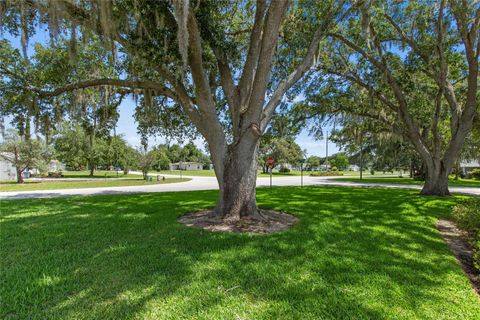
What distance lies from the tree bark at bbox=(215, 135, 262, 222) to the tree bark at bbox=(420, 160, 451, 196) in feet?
31.9

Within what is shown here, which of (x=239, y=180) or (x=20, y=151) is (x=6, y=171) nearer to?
(x=20, y=151)

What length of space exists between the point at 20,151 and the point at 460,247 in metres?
25.9

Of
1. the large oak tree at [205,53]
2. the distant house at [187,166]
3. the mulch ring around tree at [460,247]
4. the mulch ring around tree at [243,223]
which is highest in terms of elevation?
the large oak tree at [205,53]

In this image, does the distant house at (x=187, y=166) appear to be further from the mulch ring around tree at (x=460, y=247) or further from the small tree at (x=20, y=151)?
the mulch ring around tree at (x=460, y=247)

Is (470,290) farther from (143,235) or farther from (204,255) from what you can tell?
(143,235)

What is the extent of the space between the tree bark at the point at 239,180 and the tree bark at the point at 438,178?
382 inches

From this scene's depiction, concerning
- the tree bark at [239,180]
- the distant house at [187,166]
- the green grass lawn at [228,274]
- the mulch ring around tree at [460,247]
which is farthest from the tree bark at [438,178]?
the distant house at [187,166]

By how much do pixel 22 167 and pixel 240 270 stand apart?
24033 millimetres

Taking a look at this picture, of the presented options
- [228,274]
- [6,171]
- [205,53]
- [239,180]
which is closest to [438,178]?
[239,180]

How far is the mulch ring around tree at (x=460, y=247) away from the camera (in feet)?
9.85

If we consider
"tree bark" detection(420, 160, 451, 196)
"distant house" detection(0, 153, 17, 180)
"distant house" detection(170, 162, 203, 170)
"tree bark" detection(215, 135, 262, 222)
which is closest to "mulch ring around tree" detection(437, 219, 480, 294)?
"tree bark" detection(215, 135, 262, 222)

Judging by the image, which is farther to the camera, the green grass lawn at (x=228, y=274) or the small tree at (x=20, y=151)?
the small tree at (x=20, y=151)

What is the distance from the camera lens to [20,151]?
60.5 feet

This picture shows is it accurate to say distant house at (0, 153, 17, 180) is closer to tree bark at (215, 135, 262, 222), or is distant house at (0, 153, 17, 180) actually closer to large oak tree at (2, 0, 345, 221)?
large oak tree at (2, 0, 345, 221)
